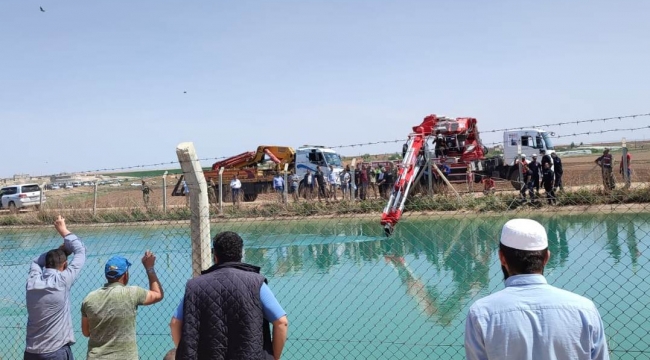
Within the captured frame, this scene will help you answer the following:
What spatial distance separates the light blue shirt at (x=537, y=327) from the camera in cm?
227

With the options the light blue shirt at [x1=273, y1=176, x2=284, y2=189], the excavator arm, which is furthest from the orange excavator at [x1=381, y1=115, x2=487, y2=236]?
the light blue shirt at [x1=273, y1=176, x2=284, y2=189]

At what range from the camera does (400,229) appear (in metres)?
18.3

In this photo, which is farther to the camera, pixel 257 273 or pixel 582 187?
pixel 582 187

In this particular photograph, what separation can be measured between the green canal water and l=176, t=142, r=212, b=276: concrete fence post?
1589 mm

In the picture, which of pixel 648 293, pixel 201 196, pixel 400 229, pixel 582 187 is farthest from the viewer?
pixel 400 229

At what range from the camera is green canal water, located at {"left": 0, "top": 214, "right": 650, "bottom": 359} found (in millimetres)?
7391

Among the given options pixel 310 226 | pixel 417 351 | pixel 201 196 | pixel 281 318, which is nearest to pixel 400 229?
pixel 310 226

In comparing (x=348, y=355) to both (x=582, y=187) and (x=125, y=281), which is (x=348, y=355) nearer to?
(x=125, y=281)

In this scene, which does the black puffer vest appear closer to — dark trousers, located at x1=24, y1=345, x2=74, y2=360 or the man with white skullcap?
the man with white skullcap

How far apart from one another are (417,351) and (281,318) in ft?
13.8

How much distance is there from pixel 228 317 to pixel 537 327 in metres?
1.52

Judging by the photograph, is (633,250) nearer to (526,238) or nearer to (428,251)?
(428,251)

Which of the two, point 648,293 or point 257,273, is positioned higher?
point 257,273

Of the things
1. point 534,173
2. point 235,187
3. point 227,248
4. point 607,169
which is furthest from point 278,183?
point 227,248
